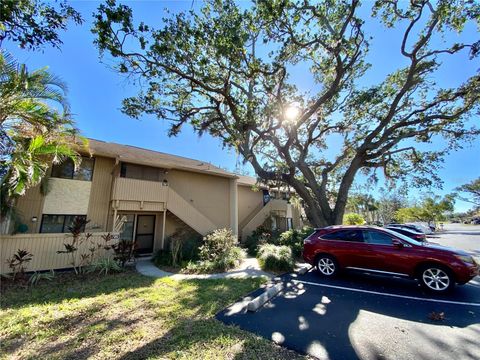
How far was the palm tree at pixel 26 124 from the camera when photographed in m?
6.76

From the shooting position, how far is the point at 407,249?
6617 millimetres

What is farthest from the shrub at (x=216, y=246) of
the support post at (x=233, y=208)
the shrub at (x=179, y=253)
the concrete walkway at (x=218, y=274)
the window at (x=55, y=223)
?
the window at (x=55, y=223)

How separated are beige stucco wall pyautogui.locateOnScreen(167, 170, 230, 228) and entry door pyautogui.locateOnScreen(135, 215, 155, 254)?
252cm

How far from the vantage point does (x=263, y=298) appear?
5.59 meters

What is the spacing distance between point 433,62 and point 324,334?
1393cm

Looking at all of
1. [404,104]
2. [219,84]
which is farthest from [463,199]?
[219,84]

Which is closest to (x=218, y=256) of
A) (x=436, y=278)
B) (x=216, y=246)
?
(x=216, y=246)

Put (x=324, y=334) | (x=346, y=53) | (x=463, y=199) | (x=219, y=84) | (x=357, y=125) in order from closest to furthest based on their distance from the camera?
(x=324, y=334), (x=346, y=53), (x=219, y=84), (x=357, y=125), (x=463, y=199)

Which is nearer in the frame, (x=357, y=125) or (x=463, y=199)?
(x=357, y=125)

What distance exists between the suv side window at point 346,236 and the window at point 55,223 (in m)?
11.6

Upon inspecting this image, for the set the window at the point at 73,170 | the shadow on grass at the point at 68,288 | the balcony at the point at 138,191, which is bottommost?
the shadow on grass at the point at 68,288

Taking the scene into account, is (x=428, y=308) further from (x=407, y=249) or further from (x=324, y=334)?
(x=324, y=334)

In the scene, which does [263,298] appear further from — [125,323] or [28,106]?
[28,106]

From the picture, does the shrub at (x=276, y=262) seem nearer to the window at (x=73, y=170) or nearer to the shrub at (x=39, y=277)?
the shrub at (x=39, y=277)
